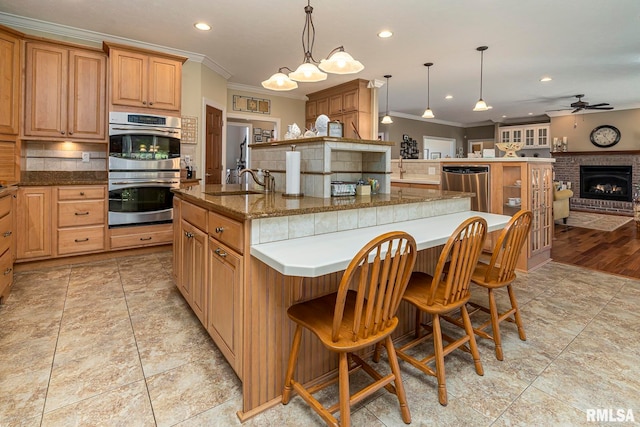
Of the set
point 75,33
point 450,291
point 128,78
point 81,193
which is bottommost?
point 450,291

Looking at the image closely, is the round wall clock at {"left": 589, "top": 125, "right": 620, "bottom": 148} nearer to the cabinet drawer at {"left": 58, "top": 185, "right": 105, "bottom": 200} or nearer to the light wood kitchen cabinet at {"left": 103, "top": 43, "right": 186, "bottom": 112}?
the light wood kitchen cabinet at {"left": 103, "top": 43, "right": 186, "bottom": 112}

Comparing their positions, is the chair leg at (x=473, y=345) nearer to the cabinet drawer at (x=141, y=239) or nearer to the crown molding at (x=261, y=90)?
the cabinet drawer at (x=141, y=239)

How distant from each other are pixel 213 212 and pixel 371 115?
189 inches

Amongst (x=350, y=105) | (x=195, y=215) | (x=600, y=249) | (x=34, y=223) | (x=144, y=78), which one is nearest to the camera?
(x=195, y=215)

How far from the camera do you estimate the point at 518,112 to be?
909 cm

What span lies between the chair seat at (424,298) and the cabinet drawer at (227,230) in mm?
893

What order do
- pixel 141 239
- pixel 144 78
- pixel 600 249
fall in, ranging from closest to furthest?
pixel 144 78 < pixel 141 239 < pixel 600 249

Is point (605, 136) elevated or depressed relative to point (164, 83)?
elevated

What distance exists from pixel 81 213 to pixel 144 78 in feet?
5.53

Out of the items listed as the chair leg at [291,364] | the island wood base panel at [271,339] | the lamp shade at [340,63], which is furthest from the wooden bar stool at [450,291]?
the lamp shade at [340,63]

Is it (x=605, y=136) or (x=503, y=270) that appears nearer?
(x=503, y=270)

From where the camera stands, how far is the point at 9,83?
11.0ft

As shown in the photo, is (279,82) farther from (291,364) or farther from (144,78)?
(291,364)

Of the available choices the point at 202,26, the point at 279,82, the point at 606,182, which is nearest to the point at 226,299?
the point at 279,82
